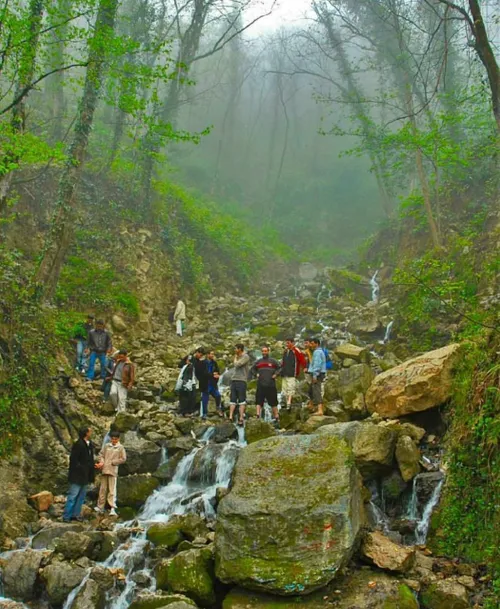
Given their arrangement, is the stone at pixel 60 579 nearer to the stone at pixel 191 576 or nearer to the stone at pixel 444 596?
the stone at pixel 191 576

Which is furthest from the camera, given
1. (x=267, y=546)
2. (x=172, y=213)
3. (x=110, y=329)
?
(x=172, y=213)

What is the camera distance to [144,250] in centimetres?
1989

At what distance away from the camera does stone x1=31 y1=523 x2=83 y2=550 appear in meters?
7.78

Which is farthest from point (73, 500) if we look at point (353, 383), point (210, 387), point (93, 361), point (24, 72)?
point (24, 72)

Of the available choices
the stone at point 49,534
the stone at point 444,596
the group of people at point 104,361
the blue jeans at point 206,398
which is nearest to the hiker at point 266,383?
the blue jeans at point 206,398

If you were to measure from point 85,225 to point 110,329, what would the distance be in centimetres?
503

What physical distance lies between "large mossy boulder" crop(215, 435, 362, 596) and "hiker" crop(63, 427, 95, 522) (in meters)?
2.87

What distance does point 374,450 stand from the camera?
28.1 ft

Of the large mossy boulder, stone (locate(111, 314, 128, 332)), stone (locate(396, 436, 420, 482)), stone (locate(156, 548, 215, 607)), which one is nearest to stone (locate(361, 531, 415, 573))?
the large mossy boulder

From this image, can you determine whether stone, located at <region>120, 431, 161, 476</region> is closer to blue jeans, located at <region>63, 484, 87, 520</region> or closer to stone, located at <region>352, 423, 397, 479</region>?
blue jeans, located at <region>63, 484, 87, 520</region>

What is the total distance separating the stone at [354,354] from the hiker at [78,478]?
815 centimetres

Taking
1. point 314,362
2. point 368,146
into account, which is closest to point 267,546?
point 314,362

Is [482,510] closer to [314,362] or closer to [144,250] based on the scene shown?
[314,362]

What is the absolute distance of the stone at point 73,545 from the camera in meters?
7.33
